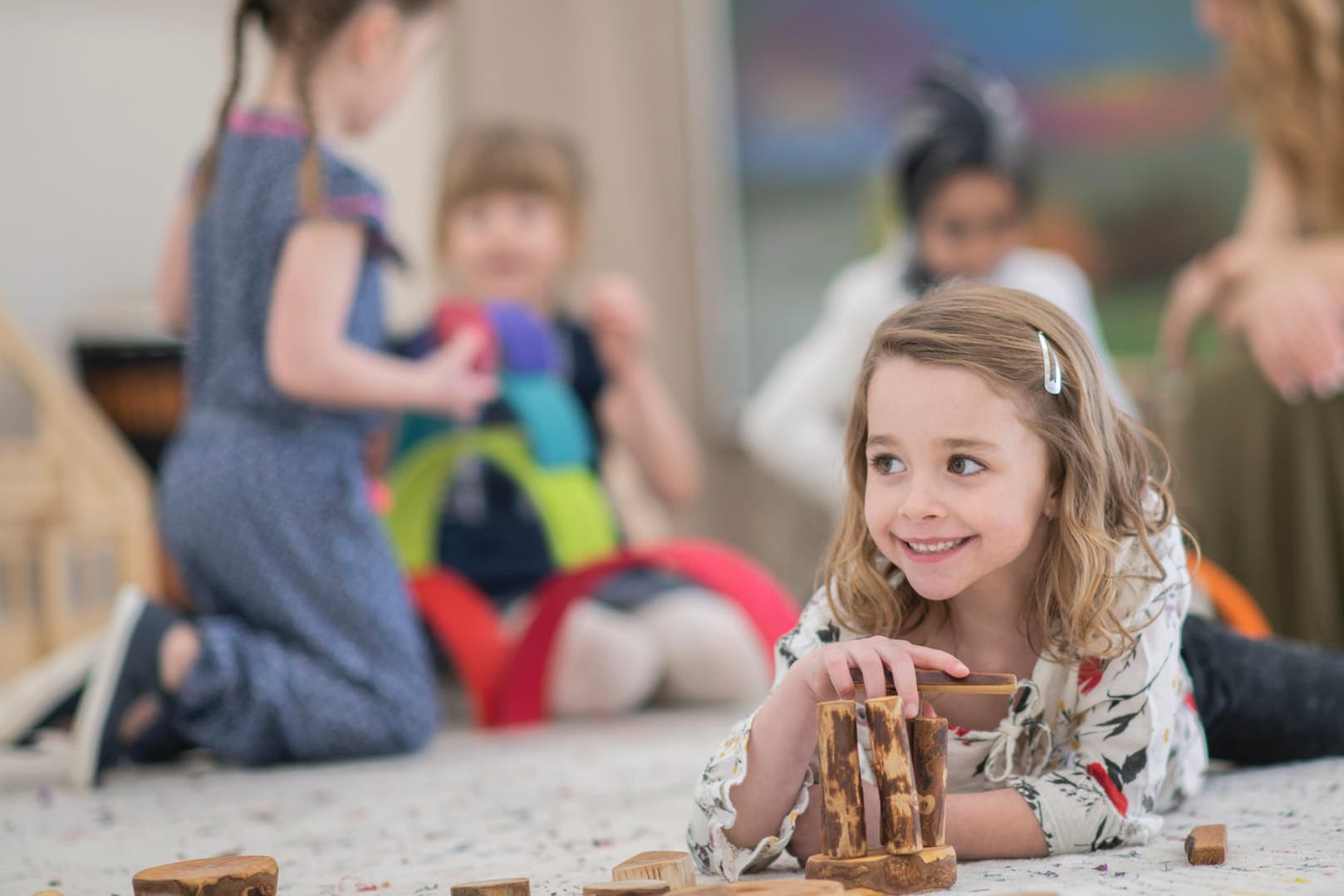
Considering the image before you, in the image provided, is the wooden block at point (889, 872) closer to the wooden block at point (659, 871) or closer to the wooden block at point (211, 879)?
the wooden block at point (659, 871)

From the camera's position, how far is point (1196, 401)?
5.52 ft

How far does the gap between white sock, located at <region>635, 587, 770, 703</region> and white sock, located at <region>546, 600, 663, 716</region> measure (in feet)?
0.16

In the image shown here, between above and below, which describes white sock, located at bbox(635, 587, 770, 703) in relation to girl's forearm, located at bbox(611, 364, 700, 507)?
below

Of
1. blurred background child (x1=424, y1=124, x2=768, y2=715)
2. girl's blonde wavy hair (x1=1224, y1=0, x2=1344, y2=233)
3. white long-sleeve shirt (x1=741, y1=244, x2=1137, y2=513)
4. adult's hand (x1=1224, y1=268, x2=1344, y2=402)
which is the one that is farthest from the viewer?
white long-sleeve shirt (x1=741, y1=244, x2=1137, y2=513)

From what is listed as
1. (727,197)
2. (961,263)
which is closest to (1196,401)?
(961,263)

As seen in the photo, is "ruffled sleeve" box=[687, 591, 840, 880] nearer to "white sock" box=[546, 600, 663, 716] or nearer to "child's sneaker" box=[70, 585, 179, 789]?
"child's sneaker" box=[70, 585, 179, 789]

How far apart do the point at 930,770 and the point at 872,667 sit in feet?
0.20

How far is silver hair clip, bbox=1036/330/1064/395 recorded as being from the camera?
32.6 inches

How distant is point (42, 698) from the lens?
1446 millimetres

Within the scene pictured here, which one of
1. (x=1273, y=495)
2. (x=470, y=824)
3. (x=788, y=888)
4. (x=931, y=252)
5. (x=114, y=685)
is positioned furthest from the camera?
(x=931, y=252)

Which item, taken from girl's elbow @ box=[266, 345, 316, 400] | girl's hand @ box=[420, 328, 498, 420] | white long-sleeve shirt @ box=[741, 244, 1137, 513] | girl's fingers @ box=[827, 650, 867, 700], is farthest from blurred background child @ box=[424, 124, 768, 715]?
girl's fingers @ box=[827, 650, 867, 700]

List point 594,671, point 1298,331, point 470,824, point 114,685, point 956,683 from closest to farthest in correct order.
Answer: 1. point 956,683
2. point 470,824
3. point 114,685
4. point 1298,331
5. point 594,671

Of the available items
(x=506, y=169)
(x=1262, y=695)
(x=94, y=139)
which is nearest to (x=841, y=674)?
(x=1262, y=695)

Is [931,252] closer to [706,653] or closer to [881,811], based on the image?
[706,653]
